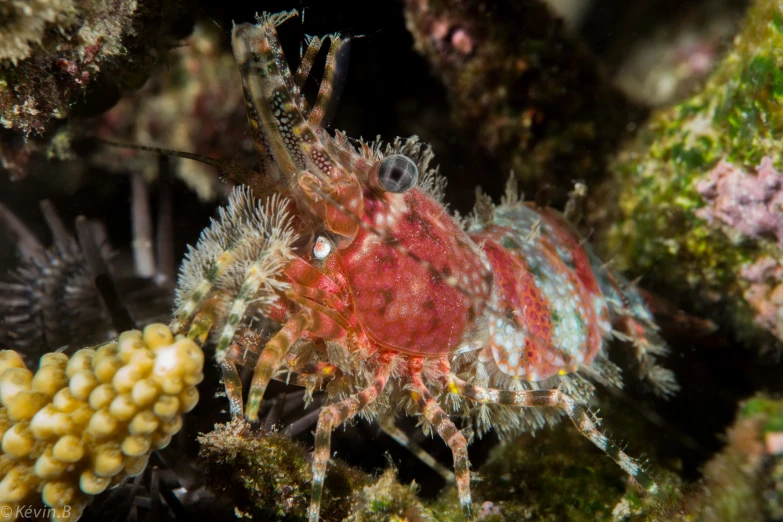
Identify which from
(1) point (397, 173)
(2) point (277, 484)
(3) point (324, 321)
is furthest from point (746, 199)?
(2) point (277, 484)

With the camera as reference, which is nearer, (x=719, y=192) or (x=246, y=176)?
(x=246, y=176)

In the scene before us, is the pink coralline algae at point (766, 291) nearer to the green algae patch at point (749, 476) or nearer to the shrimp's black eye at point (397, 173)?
the green algae patch at point (749, 476)

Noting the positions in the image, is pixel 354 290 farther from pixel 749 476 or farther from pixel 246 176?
pixel 749 476

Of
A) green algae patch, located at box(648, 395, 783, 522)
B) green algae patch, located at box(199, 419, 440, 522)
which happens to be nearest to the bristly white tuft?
green algae patch, located at box(199, 419, 440, 522)

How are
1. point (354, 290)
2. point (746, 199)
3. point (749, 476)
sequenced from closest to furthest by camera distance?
point (749, 476) → point (354, 290) → point (746, 199)

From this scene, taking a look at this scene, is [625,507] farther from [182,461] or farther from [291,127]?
[291,127]

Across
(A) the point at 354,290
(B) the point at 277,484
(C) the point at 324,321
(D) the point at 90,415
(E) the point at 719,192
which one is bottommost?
Result: (B) the point at 277,484
